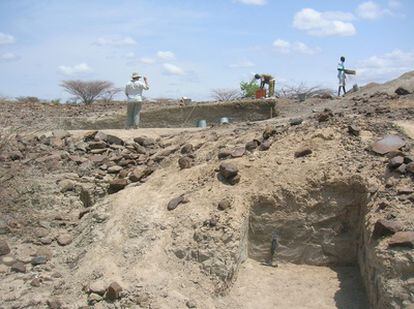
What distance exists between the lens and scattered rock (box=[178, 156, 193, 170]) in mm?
5918

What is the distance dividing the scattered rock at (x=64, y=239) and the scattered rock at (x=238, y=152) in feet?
6.50

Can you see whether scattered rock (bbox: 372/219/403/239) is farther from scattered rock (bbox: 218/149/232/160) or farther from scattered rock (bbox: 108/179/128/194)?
scattered rock (bbox: 108/179/128/194)

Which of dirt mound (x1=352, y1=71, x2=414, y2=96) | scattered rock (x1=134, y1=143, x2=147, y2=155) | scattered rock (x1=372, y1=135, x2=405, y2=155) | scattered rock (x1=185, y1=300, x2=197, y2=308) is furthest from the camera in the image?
dirt mound (x1=352, y1=71, x2=414, y2=96)

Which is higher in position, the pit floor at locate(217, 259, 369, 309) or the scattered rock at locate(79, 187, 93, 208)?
the scattered rock at locate(79, 187, 93, 208)

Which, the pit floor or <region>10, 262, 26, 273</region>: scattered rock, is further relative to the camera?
<region>10, 262, 26, 273</region>: scattered rock

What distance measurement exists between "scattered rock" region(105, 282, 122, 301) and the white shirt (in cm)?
534

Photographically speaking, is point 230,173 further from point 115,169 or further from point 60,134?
point 60,134

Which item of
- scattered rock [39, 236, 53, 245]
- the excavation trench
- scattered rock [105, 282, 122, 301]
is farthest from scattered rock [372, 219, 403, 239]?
scattered rock [39, 236, 53, 245]

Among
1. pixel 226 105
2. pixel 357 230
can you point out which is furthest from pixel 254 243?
pixel 226 105

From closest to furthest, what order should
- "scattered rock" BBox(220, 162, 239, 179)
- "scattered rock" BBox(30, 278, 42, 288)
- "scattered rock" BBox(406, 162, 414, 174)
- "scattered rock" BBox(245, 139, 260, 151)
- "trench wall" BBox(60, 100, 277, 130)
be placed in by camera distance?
1. "scattered rock" BBox(406, 162, 414, 174)
2. "scattered rock" BBox(30, 278, 42, 288)
3. "scattered rock" BBox(220, 162, 239, 179)
4. "scattered rock" BBox(245, 139, 260, 151)
5. "trench wall" BBox(60, 100, 277, 130)

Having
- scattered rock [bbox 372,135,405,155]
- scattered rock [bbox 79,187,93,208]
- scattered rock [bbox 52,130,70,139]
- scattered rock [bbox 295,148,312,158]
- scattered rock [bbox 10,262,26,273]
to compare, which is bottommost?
scattered rock [bbox 10,262,26,273]

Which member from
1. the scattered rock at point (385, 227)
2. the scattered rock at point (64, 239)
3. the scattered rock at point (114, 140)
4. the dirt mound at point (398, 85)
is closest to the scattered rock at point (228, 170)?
the scattered rock at point (385, 227)

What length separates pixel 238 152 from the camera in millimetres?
5676

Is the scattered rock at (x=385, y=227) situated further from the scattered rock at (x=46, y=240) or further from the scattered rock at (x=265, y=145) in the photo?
the scattered rock at (x=46, y=240)
